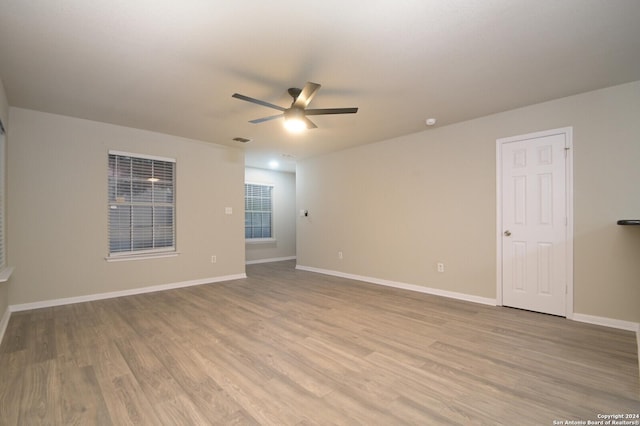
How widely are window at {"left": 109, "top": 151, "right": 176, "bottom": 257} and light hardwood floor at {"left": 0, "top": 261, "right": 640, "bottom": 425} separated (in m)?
1.15

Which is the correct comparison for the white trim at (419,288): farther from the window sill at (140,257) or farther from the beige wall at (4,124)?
the beige wall at (4,124)

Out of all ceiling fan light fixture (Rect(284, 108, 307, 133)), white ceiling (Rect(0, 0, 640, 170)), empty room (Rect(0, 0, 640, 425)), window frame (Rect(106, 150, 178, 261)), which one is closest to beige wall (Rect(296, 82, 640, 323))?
empty room (Rect(0, 0, 640, 425))

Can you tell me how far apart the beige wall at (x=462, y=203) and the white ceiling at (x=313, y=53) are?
1.26ft

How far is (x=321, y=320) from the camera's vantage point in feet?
10.8

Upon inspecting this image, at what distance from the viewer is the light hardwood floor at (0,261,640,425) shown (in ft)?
5.66

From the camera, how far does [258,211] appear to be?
25.5 feet

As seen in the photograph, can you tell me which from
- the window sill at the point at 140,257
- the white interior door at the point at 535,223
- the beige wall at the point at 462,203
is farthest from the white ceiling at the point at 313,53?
the window sill at the point at 140,257

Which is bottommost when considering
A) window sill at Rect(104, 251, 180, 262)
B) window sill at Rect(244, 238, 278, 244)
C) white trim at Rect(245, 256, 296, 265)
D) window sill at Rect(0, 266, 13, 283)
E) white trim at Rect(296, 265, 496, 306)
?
white trim at Rect(245, 256, 296, 265)

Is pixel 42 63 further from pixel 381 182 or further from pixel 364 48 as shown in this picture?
pixel 381 182

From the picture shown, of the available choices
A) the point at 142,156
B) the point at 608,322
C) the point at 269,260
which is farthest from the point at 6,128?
the point at 608,322

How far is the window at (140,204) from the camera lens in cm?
439

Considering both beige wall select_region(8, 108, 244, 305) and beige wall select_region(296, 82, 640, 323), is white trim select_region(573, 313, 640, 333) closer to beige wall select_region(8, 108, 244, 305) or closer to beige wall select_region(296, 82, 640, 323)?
beige wall select_region(296, 82, 640, 323)

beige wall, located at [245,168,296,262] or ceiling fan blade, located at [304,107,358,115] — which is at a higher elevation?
ceiling fan blade, located at [304,107,358,115]

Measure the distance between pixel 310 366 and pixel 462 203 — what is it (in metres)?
3.14
